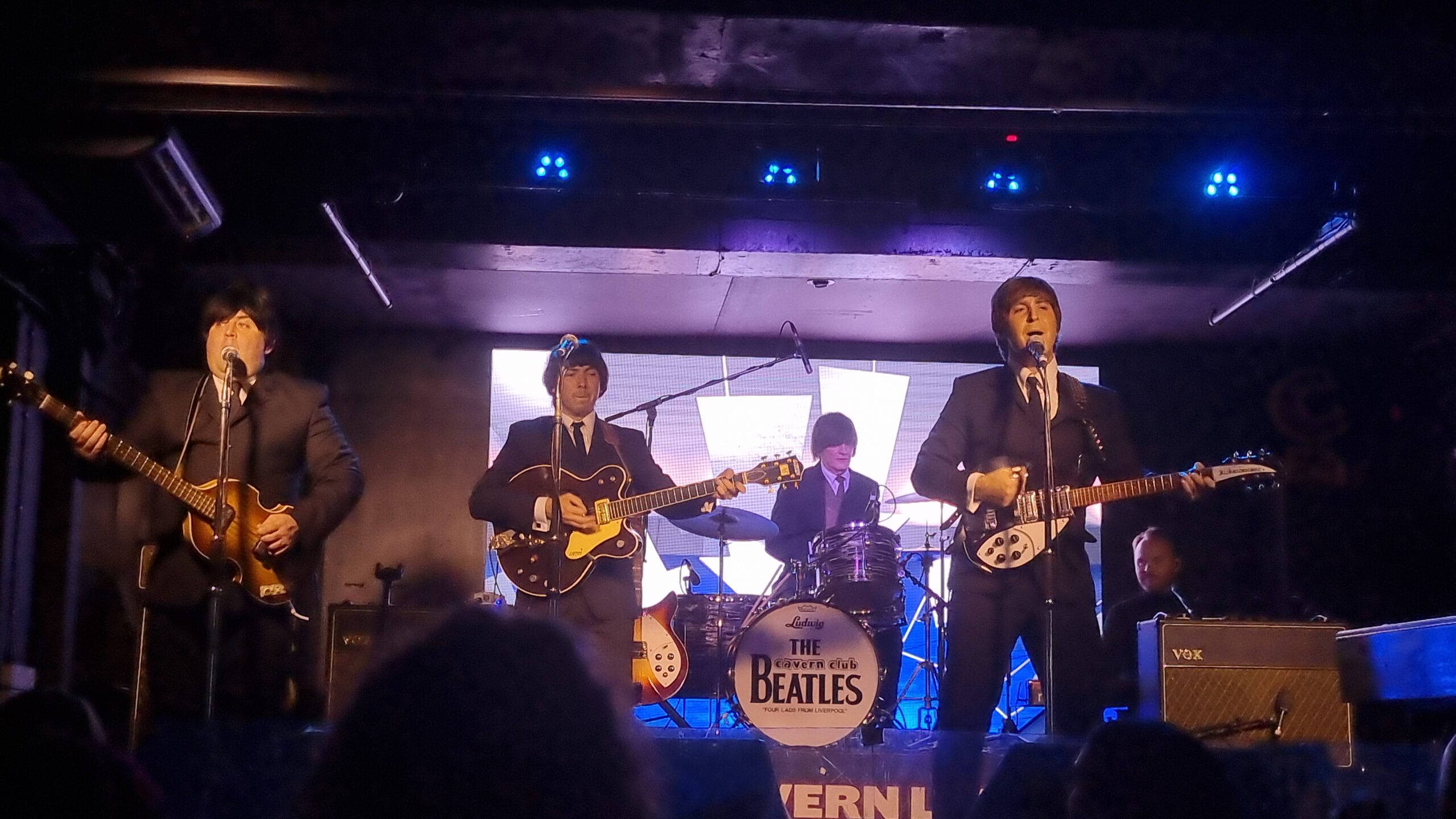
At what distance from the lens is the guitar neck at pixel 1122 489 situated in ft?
16.2

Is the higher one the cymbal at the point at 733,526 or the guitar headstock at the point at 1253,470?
the guitar headstock at the point at 1253,470

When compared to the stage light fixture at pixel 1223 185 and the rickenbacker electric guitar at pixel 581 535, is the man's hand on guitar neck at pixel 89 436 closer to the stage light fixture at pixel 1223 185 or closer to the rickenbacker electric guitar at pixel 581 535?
the rickenbacker electric guitar at pixel 581 535

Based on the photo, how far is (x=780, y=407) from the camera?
1040 cm

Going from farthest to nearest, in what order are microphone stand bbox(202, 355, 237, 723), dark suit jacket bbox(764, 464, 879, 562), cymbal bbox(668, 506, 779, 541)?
dark suit jacket bbox(764, 464, 879, 562) < cymbal bbox(668, 506, 779, 541) < microphone stand bbox(202, 355, 237, 723)

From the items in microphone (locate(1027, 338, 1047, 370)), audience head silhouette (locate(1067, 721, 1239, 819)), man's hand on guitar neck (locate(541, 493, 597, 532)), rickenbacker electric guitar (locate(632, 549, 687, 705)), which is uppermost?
microphone (locate(1027, 338, 1047, 370))

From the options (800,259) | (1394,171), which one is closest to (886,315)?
(800,259)

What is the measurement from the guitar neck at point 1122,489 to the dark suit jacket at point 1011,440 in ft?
0.16

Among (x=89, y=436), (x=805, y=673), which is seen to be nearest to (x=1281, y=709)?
(x=805, y=673)

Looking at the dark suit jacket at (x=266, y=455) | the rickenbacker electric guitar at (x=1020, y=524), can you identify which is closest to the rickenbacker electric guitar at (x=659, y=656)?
the dark suit jacket at (x=266, y=455)

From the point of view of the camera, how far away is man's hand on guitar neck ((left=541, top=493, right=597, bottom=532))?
6156mm

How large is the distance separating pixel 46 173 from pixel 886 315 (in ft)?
19.1

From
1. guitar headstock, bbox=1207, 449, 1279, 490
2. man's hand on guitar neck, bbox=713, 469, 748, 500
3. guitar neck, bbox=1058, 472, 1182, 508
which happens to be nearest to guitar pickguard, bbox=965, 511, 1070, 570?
guitar neck, bbox=1058, 472, 1182, 508

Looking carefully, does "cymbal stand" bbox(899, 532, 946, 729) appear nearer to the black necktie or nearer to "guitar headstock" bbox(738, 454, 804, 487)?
"guitar headstock" bbox(738, 454, 804, 487)

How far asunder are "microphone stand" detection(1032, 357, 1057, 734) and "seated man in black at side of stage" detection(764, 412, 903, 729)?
→ 3.83 meters
